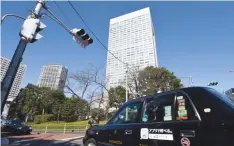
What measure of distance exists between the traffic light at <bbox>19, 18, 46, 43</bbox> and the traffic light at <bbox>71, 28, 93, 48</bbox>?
148cm

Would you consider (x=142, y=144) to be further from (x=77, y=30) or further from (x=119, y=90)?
(x=119, y=90)

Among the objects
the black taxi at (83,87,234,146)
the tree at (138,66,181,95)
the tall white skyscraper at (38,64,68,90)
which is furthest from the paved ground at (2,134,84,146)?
the tall white skyscraper at (38,64,68,90)

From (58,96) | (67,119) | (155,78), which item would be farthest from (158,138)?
(58,96)

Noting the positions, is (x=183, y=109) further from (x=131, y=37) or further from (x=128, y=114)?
(x=131, y=37)

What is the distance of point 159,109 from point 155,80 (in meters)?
42.8

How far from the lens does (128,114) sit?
16.6 feet

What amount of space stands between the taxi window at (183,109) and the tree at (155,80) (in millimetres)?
41172

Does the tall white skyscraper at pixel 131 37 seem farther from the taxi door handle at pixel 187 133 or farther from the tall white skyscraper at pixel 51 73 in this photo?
the tall white skyscraper at pixel 51 73

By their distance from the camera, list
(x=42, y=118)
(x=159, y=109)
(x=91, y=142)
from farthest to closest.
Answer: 1. (x=42, y=118)
2. (x=91, y=142)
3. (x=159, y=109)

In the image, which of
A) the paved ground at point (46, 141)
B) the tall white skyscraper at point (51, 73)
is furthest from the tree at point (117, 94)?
the paved ground at point (46, 141)

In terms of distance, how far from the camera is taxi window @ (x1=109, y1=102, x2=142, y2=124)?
467cm

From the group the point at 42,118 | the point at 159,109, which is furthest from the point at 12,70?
the point at 42,118

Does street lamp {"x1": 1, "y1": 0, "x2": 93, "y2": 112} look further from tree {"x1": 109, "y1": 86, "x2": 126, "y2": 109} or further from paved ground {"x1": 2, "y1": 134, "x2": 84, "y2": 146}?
tree {"x1": 109, "y1": 86, "x2": 126, "y2": 109}

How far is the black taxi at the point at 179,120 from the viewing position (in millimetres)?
3006
